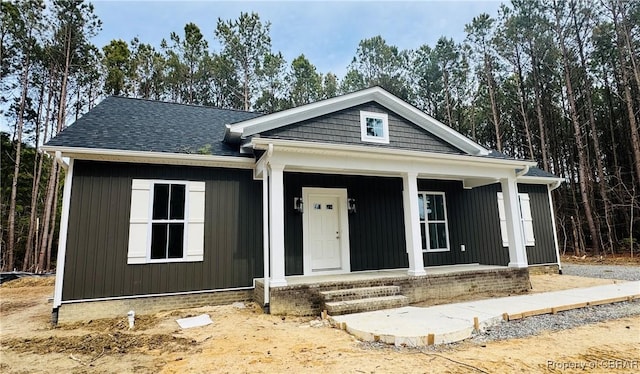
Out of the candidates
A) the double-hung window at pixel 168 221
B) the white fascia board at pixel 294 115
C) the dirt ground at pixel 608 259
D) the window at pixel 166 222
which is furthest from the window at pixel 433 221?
the dirt ground at pixel 608 259

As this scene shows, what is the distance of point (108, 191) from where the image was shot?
5887 mm

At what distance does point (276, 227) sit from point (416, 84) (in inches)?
730

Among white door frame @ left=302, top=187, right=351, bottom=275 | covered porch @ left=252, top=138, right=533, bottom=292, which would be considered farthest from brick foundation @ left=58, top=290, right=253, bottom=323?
white door frame @ left=302, top=187, right=351, bottom=275

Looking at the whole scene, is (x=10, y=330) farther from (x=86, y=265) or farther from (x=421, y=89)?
(x=421, y=89)

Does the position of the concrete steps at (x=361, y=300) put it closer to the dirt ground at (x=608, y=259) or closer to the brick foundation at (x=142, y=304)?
the brick foundation at (x=142, y=304)

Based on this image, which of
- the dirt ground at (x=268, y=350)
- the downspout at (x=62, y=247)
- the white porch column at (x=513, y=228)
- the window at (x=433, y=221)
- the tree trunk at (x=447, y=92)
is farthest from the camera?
the tree trunk at (x=447, y=92)

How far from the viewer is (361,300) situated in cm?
552

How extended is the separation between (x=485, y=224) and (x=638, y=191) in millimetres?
11032

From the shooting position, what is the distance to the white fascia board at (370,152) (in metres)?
5.66

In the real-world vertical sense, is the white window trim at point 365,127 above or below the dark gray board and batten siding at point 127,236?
above

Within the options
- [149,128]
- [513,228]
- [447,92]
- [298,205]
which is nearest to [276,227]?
[298,205]

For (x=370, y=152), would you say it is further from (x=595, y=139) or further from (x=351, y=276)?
(x=595, y=139)

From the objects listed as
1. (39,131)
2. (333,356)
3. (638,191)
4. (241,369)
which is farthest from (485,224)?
(39,131)

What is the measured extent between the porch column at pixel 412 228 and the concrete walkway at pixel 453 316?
104 cm
